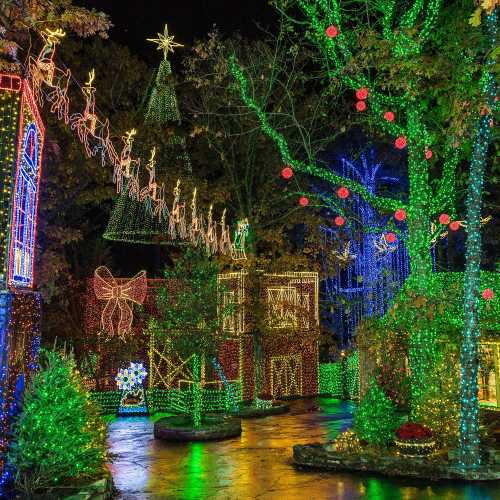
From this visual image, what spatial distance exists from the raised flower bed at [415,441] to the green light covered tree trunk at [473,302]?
0.59 metres

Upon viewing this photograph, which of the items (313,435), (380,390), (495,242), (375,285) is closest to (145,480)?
(380,390)

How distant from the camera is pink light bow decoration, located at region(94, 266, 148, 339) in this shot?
21641mm

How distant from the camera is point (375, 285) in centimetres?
2944

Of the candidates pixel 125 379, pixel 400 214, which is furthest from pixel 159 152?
pixel 400 214

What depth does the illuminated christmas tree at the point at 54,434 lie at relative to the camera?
28.3 feet

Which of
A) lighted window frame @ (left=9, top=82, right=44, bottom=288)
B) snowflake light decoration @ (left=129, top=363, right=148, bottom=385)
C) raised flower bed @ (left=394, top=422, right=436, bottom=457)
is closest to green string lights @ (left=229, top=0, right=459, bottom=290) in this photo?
raised flower bed @ (left=394, top=422, right=436, bottom=457)

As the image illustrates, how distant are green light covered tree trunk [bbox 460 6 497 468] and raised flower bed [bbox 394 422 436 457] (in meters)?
0.59

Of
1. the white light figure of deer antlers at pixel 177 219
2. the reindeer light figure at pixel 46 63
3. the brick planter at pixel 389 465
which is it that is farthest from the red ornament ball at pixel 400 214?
the reindeer light figure at pixel 46 63

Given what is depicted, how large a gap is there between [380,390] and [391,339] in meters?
2.97

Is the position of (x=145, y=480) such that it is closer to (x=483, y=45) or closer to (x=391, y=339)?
(x=391, y=339)

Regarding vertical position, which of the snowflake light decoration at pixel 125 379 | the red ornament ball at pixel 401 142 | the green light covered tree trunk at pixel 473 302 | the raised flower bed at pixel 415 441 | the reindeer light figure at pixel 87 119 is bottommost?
the raised flower bed at pixel 415 441

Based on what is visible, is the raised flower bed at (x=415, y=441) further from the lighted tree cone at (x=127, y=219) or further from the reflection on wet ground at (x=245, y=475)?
the lighted tree cone at (x=127, y=219)

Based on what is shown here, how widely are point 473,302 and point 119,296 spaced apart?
1325cm

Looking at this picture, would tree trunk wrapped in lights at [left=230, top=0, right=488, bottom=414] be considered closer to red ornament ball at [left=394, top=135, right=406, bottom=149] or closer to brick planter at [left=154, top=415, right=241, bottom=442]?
red ornament ball at [left=394, top=135, right=406, bottom=149]
